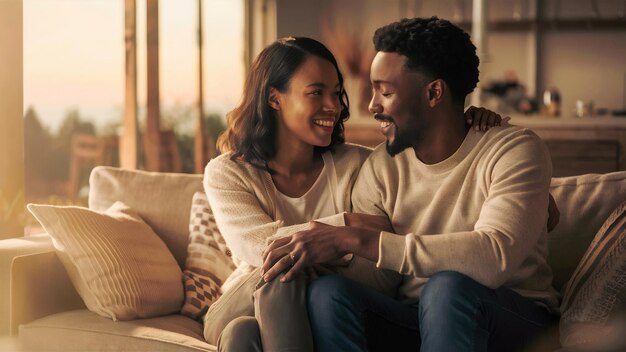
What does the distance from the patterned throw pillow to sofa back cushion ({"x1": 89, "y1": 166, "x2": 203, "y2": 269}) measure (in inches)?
3.0

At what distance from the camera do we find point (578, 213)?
2508 mm

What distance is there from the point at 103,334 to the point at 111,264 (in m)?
0.23

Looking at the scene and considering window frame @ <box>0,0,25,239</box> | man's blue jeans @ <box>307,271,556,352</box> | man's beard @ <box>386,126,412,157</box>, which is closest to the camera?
man's blue jeans @ <box>307,271,556,352</box>

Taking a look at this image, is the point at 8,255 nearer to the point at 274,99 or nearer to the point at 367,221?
the point at 274,99

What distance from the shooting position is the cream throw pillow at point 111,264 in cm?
252

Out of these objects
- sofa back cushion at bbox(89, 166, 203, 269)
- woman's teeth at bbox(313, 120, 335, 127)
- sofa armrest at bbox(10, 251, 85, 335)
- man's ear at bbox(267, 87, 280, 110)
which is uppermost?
man's ear at bbox(267, 87, 280, 110)

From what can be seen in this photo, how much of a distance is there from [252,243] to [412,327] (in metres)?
0.48

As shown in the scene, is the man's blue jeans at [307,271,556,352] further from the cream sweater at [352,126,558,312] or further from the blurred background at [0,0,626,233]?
the blurred background at [0,0,626,233]

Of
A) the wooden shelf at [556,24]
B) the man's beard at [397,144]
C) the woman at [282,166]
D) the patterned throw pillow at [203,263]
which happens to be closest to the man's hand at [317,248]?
the woman at [282,166]

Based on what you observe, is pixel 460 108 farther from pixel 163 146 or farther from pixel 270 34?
pixel 270 34

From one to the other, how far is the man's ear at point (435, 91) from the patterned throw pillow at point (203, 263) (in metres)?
0.86

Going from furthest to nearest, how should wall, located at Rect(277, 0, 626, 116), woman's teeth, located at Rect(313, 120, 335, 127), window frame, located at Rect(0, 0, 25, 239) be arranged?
1. wall, located at Rect(277, 0, 626, 116)
2. window frame, located at Rect(0, 0, 25, 239)
3. woman's teeth, located at Rect(313, 120, 335, 127)

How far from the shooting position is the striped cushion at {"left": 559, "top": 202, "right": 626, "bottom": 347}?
204 cm

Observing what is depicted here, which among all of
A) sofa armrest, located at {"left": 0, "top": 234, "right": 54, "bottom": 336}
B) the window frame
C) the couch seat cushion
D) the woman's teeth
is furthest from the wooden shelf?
the couch seat cushion
